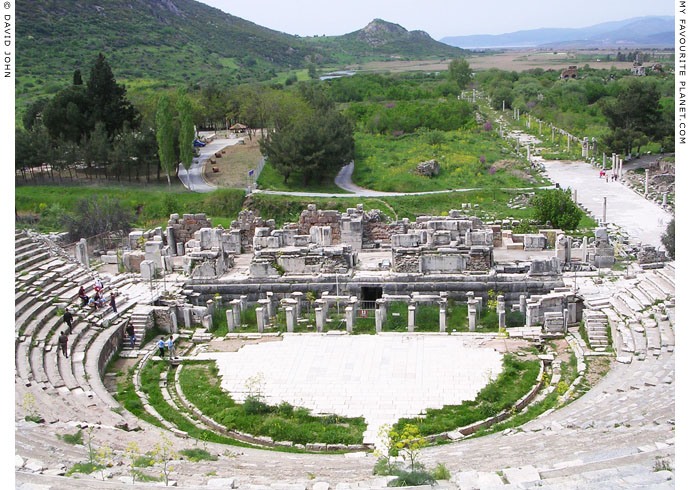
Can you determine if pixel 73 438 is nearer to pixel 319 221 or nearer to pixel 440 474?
pixel 440 474

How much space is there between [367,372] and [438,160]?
4090 cm

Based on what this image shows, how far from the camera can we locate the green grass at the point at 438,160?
55.4 meters

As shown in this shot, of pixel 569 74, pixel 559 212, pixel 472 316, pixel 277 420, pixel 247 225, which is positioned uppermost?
pixel 569 74

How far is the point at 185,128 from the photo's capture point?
51312 millimetres

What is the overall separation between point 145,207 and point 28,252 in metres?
20.1

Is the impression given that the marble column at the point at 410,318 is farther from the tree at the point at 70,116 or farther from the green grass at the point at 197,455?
the tree at the point at 70,116

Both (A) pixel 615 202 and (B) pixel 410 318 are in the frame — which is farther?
(A) pixel 615 202

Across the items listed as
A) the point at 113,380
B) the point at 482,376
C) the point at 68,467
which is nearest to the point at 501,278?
the point at 482,376

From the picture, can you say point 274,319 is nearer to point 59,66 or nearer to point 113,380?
point 113,380

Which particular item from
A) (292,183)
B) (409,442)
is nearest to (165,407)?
(409,442)

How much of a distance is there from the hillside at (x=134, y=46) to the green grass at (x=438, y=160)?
119 feet

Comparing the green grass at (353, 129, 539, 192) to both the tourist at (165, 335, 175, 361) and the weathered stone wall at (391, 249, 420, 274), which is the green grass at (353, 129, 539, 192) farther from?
the tourist at (165, 335, 175, 361)

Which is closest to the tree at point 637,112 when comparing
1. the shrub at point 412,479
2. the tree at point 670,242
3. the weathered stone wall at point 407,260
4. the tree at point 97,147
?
the tree at point 670,242

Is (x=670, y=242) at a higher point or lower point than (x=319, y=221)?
lower
